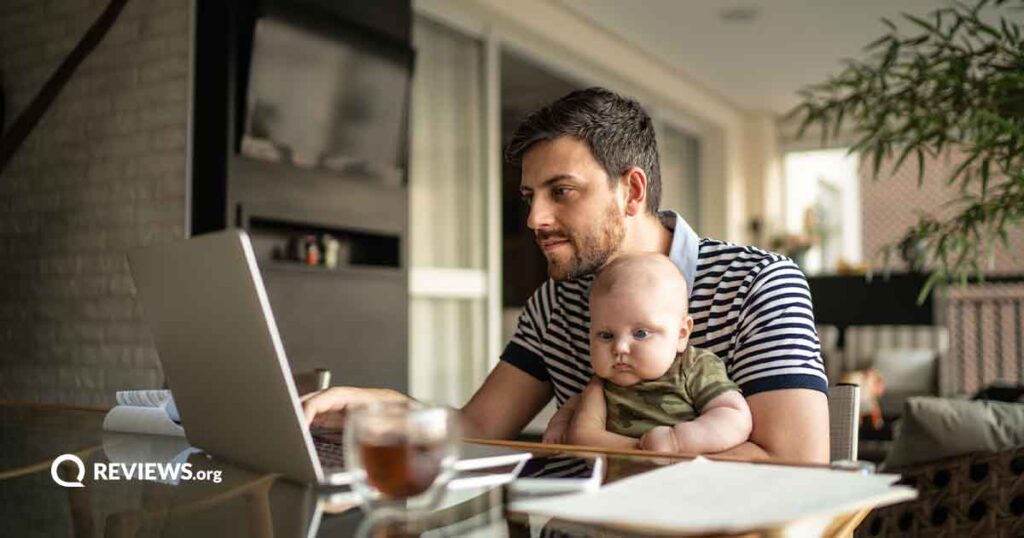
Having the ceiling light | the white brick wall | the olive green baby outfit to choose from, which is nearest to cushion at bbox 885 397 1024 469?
the olive green baby outfit

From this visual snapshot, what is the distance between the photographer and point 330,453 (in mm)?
1095

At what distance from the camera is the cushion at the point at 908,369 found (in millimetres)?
5688

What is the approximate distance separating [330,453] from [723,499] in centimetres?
55

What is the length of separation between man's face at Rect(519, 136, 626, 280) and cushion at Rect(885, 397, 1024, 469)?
→ 2.88 ft

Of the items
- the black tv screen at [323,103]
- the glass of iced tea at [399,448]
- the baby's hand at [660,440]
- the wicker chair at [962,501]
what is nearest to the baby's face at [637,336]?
the baby's hand at [660,440]

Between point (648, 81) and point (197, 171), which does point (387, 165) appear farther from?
point (648, 81)

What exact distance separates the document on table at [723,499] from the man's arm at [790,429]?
18.3 inches

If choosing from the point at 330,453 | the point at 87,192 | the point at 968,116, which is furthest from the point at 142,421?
the point at 87,192

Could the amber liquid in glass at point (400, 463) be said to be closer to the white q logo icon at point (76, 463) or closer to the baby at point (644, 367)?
the white q logo icon at point (76, 463)

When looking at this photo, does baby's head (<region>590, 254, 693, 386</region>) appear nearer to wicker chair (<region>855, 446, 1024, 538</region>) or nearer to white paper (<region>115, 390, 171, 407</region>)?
white paper (<region>115, 390, 171, 407</region>)

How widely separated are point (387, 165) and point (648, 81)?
3.19 metres

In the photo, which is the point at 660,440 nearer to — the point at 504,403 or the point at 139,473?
the point at 504,403

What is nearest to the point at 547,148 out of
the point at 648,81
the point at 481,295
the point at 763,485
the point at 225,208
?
the point at 763,485

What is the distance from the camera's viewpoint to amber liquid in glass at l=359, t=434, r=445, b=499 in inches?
26.2
